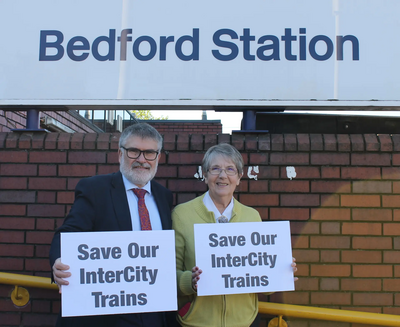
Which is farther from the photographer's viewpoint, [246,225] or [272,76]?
[272,76]

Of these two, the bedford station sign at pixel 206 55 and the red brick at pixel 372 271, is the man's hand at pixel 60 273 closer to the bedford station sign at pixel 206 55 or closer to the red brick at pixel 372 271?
the bedford station sign at pixel 206 55

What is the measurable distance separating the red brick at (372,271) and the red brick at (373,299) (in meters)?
0.15

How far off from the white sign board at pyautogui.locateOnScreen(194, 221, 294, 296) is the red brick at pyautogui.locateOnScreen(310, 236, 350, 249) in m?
0.76

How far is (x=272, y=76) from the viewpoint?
2707 mm

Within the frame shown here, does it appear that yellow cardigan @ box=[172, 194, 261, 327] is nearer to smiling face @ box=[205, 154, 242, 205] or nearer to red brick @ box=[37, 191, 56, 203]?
smiling face @ box=[205, 154, 242, 205]

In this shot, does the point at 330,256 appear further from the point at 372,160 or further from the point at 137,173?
the point at 137,173

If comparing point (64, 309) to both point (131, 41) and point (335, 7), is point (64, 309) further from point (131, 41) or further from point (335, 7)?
point (335, 7)

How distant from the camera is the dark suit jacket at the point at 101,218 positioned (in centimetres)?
181

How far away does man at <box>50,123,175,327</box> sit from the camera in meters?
1.81

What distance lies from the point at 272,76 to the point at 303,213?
1110mm

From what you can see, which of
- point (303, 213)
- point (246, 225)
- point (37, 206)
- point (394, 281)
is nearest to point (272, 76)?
point (303, 213)

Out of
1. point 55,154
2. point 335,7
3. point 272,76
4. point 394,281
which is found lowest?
point 394,281

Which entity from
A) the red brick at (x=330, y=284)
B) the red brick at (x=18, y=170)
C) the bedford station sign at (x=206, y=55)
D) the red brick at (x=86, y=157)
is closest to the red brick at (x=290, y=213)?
the red brick at (x=330, y=284)

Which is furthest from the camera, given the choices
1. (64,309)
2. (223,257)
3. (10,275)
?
(10,275)
